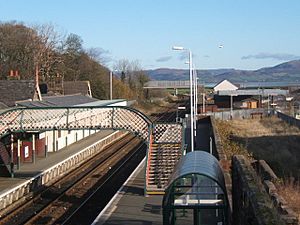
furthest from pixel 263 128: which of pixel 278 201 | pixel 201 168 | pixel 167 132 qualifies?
pixel 201 168

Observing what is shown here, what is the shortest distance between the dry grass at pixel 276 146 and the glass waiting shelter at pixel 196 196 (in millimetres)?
3714

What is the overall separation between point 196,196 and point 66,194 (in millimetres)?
13494

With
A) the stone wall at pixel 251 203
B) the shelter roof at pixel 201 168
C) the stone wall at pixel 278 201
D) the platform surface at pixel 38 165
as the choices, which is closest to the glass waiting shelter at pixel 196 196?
the shelter roof at pixel 201 168

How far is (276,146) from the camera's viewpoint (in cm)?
3616

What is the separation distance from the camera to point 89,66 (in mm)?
79688

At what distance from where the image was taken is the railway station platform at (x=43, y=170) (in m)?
22.8

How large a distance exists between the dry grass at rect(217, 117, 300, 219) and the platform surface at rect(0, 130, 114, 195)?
979 cm

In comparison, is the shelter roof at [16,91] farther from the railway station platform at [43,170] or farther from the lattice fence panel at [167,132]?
the lattice fence panel at [167,132]

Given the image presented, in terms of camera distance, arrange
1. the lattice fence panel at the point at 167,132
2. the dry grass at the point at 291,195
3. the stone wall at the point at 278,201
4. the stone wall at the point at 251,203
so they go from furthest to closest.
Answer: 1. the lattice fence panel at the point at 167,132
2. the dry grass at the point at 291,195
3. the stone wall at the point at 278,201
4. the stone wall at the point at 251,203

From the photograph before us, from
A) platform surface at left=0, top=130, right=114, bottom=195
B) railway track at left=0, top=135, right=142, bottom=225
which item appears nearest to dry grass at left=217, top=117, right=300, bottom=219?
railway track at left=0, top=135, right=142, bottom=225

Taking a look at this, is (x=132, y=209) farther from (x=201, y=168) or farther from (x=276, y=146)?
(x=276, y=146)

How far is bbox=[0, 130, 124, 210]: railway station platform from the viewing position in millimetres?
22797

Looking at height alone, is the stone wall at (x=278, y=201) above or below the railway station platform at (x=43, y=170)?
above

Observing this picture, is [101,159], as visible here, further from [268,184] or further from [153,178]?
[268,184]
